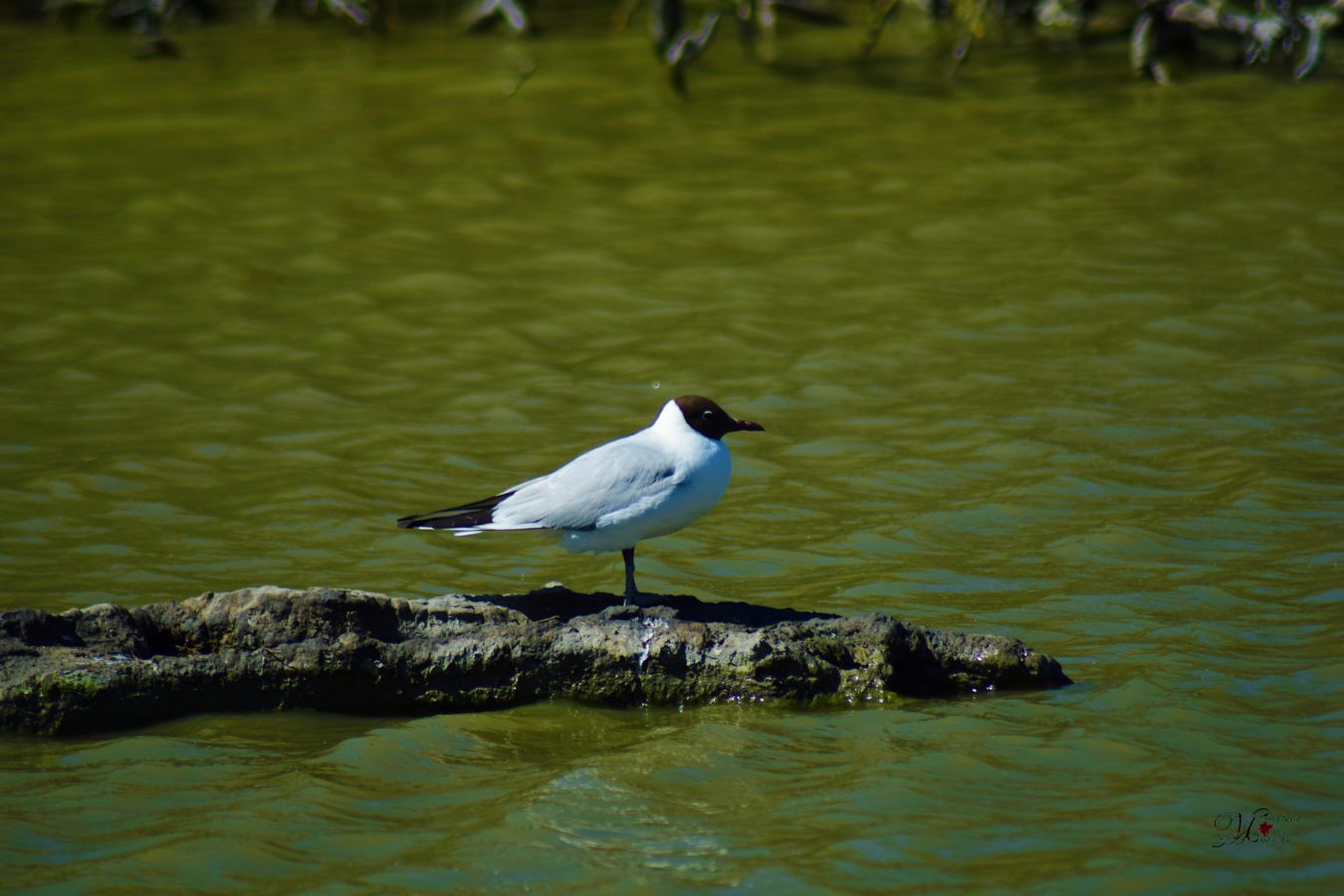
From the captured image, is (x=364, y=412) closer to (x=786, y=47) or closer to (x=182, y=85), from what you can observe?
(x=182, y=85)

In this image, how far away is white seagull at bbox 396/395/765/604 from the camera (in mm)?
5359

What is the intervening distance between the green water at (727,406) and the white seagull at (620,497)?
2.06ft

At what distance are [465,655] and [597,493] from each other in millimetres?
715

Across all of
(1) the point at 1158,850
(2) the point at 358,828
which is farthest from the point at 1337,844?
(2) the point at 358,828

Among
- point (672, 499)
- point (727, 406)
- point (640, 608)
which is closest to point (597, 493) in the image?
point (672, 499)

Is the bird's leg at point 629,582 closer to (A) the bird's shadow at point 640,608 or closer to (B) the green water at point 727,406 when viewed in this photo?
(A) the bird's shadow at point 640,608

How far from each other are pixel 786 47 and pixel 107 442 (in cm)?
968

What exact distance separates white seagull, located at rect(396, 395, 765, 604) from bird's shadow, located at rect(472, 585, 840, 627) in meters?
0.11

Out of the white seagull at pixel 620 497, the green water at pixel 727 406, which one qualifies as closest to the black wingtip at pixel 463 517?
the white seagull at pixel 620 497

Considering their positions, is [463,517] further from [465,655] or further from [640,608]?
[640,608]

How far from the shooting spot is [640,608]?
537cm

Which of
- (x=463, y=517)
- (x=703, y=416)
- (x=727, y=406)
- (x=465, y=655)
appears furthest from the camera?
(x=727, y=406)

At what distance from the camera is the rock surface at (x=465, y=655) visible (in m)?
5.18

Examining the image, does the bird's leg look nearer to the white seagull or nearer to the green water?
the white seagull
